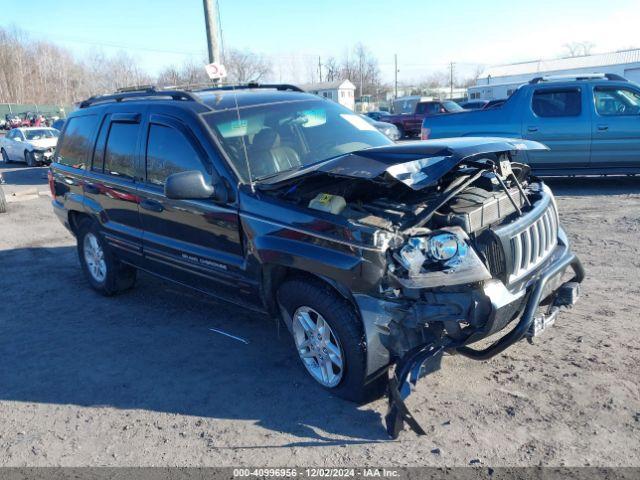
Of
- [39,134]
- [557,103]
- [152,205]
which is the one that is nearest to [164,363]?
[152,205]

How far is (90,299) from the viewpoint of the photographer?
5918 mm

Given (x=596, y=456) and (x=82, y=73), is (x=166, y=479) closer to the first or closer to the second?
(x=596, y=456)

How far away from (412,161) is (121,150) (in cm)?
306

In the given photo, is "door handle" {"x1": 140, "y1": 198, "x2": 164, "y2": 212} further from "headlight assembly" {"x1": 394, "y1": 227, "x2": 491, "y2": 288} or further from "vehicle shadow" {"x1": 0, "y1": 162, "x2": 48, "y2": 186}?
"vehicle shadow" {"x1": 0, "y1": 162, "x2": 48, "y2": 186}

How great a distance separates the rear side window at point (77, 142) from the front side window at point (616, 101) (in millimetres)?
8233

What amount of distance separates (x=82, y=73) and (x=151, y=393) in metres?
97.3

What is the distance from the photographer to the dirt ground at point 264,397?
10.0 feet

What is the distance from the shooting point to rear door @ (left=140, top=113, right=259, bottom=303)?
13.3 ft

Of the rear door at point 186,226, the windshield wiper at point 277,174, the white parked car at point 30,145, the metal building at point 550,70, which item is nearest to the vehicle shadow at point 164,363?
the rear door at point 186,226

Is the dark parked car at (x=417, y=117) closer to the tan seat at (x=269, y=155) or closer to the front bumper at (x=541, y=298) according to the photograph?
the tan seat at (x=269, y=155)

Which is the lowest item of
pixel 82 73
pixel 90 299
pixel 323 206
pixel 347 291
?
pixel 90 299

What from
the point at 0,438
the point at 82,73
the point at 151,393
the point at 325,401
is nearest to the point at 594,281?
the point at 325,401

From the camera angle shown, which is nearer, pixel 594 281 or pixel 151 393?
pixel 151 393

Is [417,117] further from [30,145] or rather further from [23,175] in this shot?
[23,175]
